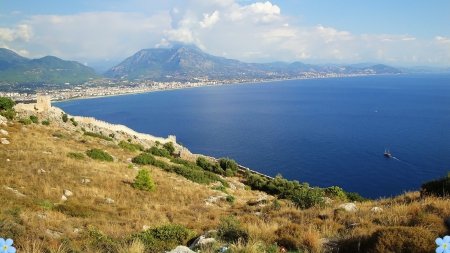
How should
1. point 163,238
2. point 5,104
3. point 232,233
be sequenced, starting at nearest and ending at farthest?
point 232,233, point 163,238, point 5,104

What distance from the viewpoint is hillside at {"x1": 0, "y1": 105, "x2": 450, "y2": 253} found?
4.80 meters

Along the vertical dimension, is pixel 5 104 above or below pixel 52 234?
above

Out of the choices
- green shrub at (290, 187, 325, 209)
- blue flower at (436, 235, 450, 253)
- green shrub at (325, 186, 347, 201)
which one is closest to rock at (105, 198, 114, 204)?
green shrub at (290, 187, 325, 209)

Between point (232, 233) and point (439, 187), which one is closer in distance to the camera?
point (232, 233)

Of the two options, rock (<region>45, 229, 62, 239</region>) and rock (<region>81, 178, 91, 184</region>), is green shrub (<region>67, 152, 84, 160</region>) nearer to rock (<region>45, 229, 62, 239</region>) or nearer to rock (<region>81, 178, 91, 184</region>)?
rock (<region>81, 178, 91, 184</region>)

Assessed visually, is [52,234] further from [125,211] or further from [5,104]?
[5,104]

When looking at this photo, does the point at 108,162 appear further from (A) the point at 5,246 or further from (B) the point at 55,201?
(A) the point at 5,246

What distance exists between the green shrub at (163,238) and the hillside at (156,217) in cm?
2

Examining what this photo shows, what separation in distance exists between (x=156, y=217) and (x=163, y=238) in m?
3.17

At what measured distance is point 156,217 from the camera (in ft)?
28.7

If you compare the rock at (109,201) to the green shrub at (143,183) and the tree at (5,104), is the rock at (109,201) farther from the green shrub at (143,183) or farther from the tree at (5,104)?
the tree at (5,104)

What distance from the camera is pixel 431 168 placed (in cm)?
4456

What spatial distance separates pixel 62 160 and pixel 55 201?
6.21 m

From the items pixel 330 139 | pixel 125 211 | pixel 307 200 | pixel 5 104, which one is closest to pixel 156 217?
pixel 125 211
